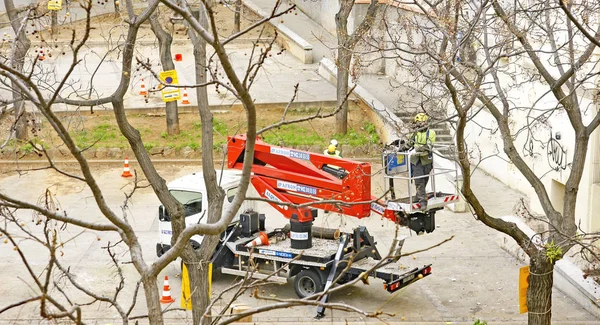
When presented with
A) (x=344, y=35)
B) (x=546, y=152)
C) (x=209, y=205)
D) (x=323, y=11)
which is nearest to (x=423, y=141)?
(x=209, y=205)

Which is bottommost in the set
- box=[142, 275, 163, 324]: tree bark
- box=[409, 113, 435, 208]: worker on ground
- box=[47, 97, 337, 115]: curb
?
box=[142, 275, 163, 324]: tree bark

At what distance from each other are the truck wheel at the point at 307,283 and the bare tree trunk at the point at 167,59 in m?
6.17

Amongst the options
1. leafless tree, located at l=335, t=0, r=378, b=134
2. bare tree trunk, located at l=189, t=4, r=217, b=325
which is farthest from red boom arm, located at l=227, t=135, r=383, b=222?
leafless tree, located at l=335, t=0, r=378, b=134

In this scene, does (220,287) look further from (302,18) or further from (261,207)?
(302,18)

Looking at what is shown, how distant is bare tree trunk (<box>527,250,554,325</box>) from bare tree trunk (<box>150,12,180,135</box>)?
9387mm

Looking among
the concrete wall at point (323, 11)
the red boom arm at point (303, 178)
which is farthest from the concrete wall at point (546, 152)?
the concrete wall at point (323, 11)

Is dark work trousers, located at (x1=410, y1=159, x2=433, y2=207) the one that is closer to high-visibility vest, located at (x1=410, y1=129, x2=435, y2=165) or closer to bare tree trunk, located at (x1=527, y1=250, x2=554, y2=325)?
high-visibility vest, located at (x1=410, y1=129, x2=435, y2=165)

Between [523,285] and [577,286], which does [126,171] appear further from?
[523,285]

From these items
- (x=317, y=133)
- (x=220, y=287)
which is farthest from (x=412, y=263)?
(x=317, y=133)

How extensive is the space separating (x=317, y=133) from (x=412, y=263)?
8.51 metres

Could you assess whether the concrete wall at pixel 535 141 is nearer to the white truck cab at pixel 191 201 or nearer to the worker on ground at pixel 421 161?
the worker on ground at pixel 421 161

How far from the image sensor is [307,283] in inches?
614

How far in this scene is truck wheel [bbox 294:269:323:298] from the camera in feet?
49.8

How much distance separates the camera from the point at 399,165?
15.1m
